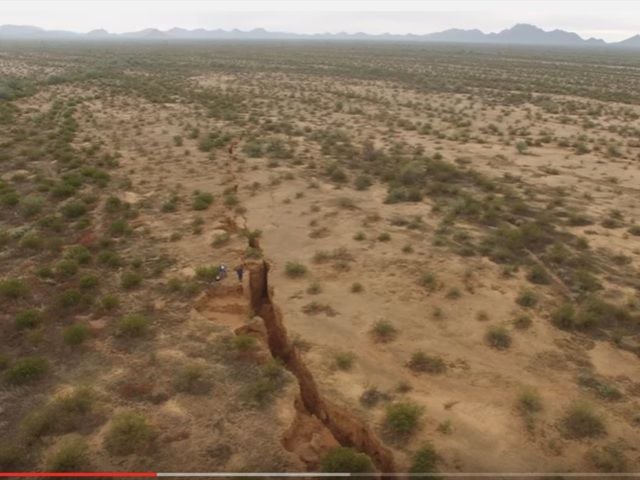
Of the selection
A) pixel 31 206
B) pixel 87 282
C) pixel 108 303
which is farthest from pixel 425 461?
pixel 31 206

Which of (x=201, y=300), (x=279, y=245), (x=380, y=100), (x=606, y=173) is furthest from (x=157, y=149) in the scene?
(x=380, y=100)

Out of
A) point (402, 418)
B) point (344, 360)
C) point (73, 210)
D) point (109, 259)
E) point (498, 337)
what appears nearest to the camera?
point (402, 418)

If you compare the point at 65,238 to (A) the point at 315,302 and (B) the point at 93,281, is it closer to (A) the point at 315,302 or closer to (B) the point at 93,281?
(B) the point at 93,281

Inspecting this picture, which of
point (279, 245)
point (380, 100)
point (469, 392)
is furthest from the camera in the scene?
point (380, 100)

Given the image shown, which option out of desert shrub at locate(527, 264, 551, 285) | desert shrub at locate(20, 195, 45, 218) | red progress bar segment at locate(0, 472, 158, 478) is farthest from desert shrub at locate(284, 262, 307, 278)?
desert shrub at locate(20, 195, 45, 218)

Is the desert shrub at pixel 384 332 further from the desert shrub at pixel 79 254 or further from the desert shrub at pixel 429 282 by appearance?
the desert shrub at pixel 79 254

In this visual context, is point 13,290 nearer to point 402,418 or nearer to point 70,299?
point 70,299

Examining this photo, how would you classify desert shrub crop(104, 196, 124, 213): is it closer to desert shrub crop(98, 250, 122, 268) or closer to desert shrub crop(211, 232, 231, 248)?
desert shrub crop(98, 250, 122, 268)
